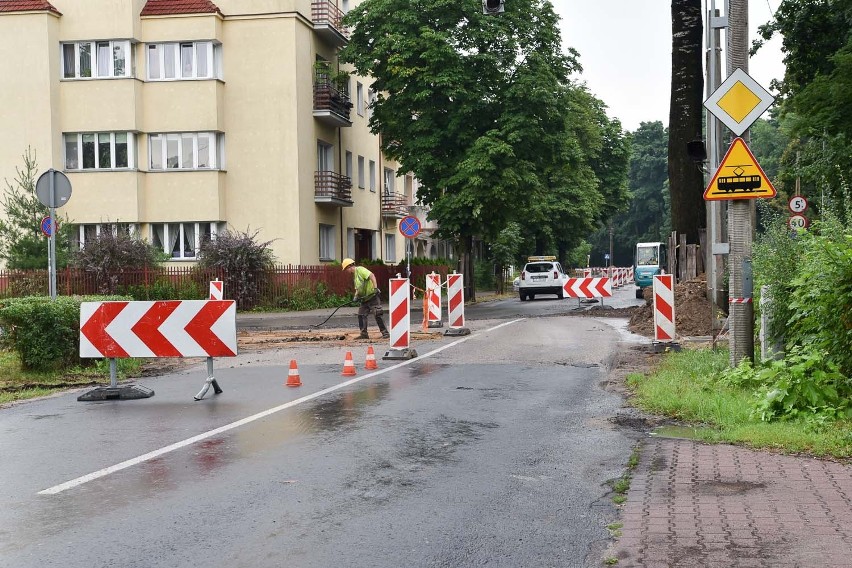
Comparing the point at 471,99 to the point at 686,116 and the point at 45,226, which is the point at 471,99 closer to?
the point at 686,116

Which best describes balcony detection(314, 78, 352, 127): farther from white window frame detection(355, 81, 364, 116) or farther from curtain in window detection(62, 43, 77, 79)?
curtain in window detection(62, 43, 77, 79)

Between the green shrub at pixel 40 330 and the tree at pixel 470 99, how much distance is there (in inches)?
936

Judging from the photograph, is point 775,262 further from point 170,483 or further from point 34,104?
point 34,104

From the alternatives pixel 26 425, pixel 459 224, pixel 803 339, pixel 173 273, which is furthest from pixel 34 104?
pixel 803 339

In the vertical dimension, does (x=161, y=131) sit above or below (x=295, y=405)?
above

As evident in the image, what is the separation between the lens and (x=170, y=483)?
7.13 metres

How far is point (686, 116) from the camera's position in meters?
23.3

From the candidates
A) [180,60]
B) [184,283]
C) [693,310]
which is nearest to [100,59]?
[180,60]

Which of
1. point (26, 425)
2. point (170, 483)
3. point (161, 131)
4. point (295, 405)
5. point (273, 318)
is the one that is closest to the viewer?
point (170, 483)

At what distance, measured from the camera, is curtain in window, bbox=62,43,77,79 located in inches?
1508

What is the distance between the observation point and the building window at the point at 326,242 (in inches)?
1687

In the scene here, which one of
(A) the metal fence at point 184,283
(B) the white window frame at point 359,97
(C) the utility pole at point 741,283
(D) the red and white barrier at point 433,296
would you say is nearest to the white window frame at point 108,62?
(A) the metal fence at point 184,283

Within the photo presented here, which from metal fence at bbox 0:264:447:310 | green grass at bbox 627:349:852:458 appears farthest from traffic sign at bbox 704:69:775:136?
metal fence at bbox 0:264:447:310

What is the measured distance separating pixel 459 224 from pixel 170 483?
32385 mm
